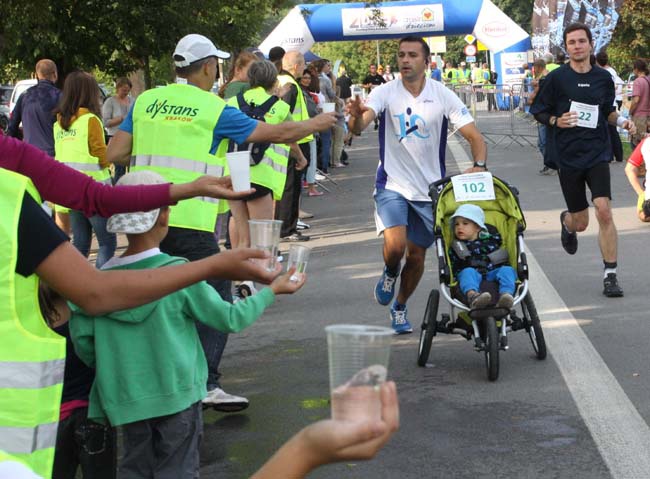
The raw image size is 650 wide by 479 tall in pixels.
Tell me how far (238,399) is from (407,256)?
2.31 metres

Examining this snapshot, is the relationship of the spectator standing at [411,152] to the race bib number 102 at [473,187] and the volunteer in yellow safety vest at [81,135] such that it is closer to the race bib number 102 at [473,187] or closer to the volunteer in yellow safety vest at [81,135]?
the race bib number 102 at [473,187]

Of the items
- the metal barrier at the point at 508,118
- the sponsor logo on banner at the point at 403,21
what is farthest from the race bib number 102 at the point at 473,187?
the sponsor logo on banner at the point at 403,21

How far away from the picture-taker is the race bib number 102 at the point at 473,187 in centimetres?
824

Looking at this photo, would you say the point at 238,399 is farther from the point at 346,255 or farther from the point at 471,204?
the point at 346,255

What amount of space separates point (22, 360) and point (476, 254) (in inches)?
216

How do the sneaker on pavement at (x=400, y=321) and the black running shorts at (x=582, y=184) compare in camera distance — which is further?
the black running shorts at (x=582, y=184)

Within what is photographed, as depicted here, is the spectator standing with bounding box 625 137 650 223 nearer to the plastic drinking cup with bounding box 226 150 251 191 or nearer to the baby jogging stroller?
the baby jogging stroller

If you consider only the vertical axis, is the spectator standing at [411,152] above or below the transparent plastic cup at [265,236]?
below

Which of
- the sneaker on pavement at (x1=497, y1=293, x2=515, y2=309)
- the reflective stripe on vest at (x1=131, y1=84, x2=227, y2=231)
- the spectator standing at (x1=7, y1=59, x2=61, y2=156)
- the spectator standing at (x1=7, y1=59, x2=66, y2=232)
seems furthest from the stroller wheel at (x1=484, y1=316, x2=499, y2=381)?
the spectator standing at (x1=7, y1=59, x2=61, y2=156)

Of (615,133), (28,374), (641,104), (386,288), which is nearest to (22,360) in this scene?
(28,374)

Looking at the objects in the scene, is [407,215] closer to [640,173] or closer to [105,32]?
[640,173]

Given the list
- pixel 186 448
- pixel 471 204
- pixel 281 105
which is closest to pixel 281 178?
pixel 281 105

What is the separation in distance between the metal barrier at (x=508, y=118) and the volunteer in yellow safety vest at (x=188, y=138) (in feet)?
67.9

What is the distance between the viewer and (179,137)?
20.9ft
